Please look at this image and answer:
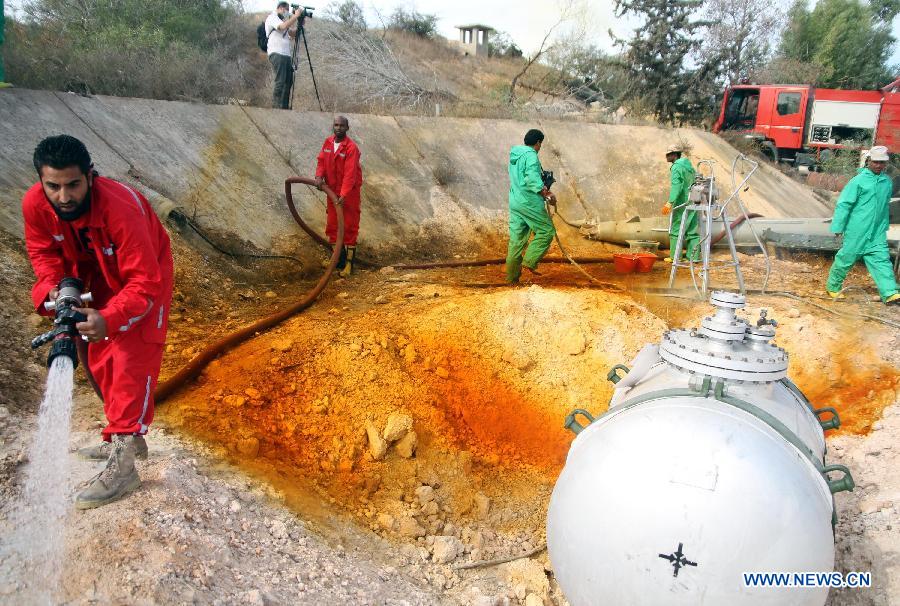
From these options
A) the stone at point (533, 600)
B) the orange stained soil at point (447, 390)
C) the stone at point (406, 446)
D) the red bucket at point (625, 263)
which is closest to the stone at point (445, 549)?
the orange stained soil at point (447, 390)

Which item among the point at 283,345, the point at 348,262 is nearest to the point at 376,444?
the point at 283,345

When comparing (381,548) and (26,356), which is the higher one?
(26,356)

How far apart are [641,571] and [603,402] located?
2.68 m

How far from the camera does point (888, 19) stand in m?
27.8

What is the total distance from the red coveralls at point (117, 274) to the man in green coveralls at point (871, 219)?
6.49 meters

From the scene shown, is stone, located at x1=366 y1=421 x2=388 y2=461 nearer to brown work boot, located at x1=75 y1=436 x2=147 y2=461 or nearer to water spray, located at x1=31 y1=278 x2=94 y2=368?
brown work boot, located at x1=75 y1=436 x2=147 y2=461

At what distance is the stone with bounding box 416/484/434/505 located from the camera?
3.56 meters

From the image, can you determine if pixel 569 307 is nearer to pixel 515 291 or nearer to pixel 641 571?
pixel 515 291

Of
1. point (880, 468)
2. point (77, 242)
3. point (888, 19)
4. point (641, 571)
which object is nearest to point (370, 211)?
point (77, 242)

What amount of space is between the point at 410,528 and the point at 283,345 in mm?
1719

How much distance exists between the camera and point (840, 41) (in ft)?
83.4

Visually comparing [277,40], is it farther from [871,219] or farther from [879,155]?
[871,219]

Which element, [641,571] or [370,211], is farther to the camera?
[370,211]

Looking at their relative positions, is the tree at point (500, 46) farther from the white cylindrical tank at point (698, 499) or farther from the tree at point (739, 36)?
the white cylindrical tank at point (698, 499)
